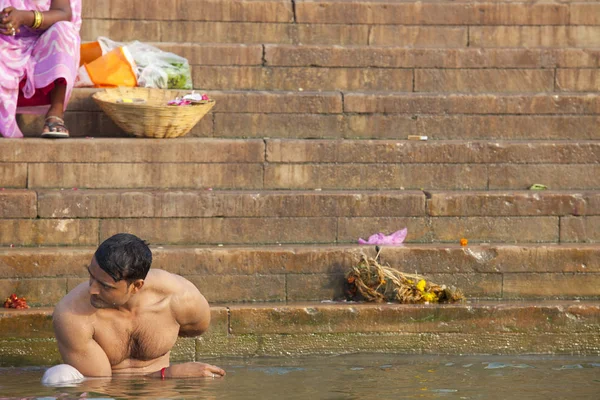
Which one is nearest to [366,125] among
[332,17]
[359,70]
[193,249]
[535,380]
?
[359,70]

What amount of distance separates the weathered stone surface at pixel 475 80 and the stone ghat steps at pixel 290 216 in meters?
1.46

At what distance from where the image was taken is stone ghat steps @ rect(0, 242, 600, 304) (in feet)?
21.4

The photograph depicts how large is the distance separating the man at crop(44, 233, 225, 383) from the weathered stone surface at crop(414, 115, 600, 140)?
3.30m

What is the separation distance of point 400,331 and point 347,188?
146 cm

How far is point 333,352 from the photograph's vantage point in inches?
254

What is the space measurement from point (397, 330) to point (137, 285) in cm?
208

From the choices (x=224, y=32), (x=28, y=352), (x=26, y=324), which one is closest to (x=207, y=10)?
(x=224, y=32)

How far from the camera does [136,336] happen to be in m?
5.30

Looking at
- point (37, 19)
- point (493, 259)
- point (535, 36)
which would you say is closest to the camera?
point (493, 259)

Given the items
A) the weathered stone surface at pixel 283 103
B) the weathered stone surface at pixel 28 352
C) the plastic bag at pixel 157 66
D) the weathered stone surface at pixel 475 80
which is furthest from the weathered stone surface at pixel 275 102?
the weathered stone surface at pixel 28 352

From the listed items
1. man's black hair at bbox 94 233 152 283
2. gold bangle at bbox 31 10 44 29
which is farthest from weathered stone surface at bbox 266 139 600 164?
man's black hair at bbox 94 233 152 283

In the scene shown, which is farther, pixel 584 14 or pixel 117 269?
pixel 584 14

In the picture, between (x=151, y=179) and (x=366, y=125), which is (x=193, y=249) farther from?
(x=366, y=125)

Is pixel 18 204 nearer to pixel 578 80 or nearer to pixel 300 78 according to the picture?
pixel 300 78
